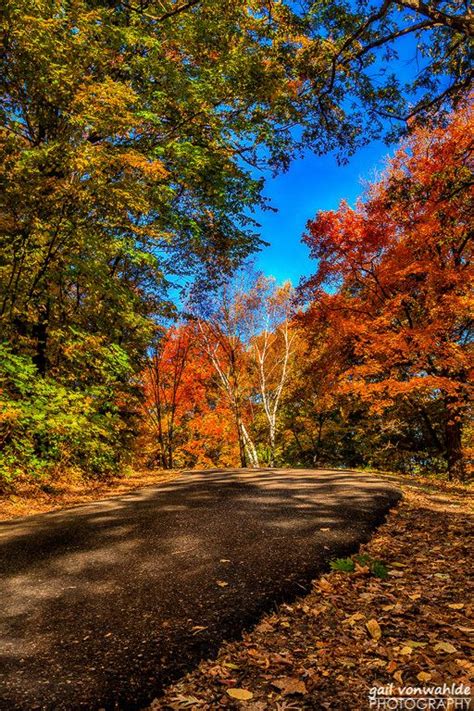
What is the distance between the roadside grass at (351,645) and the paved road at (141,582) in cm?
19

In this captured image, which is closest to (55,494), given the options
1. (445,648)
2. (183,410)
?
(445,648)

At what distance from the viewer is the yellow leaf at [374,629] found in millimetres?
2582

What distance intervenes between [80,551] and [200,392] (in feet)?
61.8

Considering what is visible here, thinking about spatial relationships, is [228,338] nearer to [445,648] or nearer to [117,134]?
[117,134]

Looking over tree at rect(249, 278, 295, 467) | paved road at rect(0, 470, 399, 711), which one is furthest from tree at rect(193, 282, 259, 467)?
paved road at rect(0, 470, 399, 711)

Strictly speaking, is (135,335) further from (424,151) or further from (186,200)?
(424,151)

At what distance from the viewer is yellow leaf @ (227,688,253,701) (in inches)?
81.0

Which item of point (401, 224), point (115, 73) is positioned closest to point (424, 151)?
point (401, 224)

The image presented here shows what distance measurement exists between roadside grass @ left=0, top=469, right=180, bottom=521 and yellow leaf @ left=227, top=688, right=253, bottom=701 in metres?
5.77

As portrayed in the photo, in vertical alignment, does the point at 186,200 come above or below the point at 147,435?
above

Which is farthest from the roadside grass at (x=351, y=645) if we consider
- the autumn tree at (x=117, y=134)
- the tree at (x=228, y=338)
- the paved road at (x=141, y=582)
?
the tree at (x=228, y=338)

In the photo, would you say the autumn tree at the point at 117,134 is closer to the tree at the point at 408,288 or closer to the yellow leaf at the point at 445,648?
the tree at the point at 408,288

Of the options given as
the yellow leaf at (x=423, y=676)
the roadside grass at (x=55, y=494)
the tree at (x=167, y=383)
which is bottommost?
the roadside grass at (x=55, y=494)

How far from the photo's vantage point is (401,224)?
1184 cm
